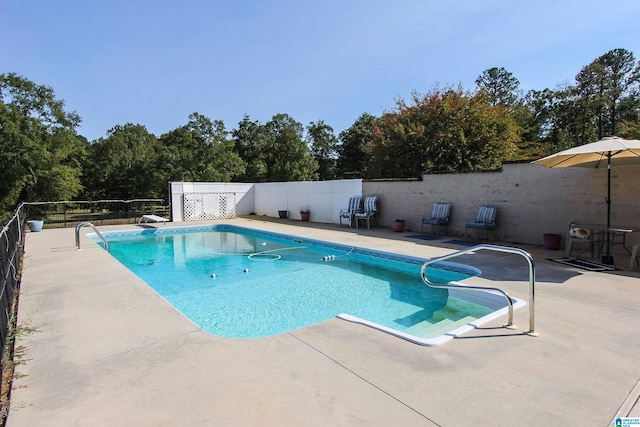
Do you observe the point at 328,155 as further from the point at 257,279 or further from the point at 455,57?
the point at 257,279

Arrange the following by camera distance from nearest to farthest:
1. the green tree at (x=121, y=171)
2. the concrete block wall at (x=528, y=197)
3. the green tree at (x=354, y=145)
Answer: the concrete block wall at (x=528, y=197) < the green tree at (x=121, y=171) < the green tree at (x=354, y=145)

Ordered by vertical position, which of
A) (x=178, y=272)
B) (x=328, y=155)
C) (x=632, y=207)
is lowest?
(x=178, y=272)

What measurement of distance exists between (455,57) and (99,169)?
23.1 m

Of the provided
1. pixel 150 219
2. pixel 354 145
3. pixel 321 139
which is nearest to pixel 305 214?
pixel 150 219

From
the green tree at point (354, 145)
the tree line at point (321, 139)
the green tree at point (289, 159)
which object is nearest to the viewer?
the tree line at point (321, 139)

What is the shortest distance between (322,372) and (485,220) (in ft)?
24.1

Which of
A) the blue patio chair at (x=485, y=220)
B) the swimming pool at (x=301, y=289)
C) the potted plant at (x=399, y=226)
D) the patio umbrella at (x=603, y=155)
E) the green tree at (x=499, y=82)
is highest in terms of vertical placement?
the green tree at (x=499, y=82)

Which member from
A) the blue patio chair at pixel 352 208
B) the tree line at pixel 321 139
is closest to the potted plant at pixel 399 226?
the blue patio chair at pixel 352 208

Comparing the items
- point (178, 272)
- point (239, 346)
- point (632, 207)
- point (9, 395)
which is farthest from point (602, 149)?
point (178, 272)

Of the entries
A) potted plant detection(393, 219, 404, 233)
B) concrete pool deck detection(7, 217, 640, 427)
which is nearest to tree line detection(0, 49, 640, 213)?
potted plant detection(393, 219, 404, 233)

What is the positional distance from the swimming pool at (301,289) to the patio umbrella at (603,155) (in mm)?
2456

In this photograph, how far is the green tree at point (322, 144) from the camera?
31.9 m

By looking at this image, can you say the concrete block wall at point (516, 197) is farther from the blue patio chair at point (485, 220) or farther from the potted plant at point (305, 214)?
the potted plant at point (305, 214)

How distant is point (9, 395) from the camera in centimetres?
224
